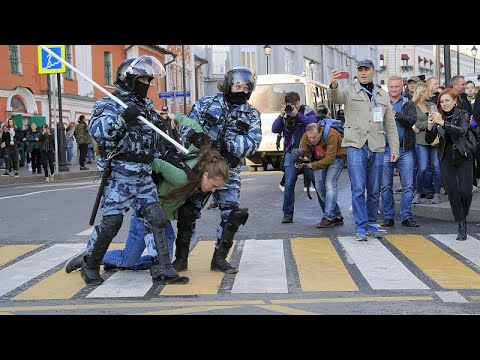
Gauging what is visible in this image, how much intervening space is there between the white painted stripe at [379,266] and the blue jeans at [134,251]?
1853 mm

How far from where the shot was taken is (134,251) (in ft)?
24.0

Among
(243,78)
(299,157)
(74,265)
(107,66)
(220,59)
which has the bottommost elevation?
(74,265)

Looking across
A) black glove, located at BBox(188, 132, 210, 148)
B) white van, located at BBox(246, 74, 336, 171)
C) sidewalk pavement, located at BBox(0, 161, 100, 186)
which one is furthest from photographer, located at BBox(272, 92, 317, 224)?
white van, located at BBox(246, 74, 336, 171)

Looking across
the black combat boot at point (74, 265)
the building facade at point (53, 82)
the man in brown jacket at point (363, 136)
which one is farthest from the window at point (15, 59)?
the black combat boot at point (74, 265)

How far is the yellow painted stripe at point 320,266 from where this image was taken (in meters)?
6.66

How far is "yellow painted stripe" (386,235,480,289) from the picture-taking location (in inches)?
265

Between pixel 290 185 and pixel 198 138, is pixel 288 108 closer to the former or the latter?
pixel 290 185

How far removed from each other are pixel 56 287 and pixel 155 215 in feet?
3.43

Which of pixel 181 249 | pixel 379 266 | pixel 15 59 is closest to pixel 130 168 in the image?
pixel 181 249

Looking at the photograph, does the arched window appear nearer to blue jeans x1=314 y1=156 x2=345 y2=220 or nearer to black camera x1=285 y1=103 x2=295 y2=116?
black camera x1=285 y1=103 x2=295 y2=116

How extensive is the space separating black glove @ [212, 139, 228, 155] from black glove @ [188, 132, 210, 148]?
0.33ft
